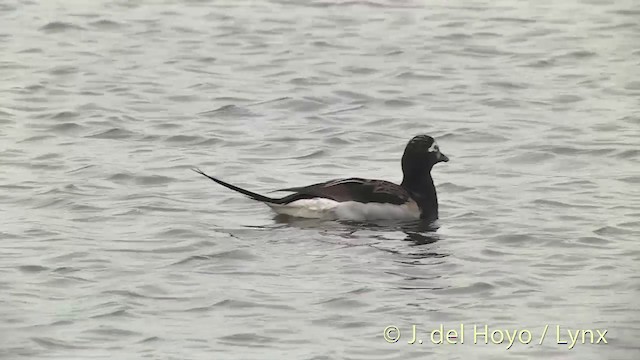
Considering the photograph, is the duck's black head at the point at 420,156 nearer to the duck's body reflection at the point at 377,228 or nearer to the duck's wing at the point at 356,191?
the duck's wing at the point at 356,191

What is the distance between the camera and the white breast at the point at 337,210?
1381 centimetres

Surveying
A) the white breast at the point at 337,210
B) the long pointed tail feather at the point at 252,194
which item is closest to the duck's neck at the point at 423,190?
the white breast at the point at 337,210

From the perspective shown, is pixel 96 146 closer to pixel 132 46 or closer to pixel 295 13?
pixel 132 46

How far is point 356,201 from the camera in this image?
45.4 feet

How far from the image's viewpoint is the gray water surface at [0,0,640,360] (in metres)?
10.7

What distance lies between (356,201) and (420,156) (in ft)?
2.87

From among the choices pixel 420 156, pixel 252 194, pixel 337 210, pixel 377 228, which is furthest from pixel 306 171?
pixel 377 228

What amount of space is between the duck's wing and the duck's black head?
1.37 ft

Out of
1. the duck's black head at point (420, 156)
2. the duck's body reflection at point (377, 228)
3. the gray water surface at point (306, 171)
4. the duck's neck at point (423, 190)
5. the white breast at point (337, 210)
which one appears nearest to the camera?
the gray water surface at point (306, 171)

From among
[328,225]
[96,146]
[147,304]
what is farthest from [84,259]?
[96,146]

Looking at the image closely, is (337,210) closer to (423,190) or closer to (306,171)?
(423,190)

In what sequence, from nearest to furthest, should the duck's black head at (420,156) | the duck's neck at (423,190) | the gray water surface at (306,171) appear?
the gray water surface at (306,171), the duck's neck at (423,190), the duck's black head at (420,156)

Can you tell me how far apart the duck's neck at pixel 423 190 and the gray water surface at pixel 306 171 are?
20cm

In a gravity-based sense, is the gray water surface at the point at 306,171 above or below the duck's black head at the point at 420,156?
below
